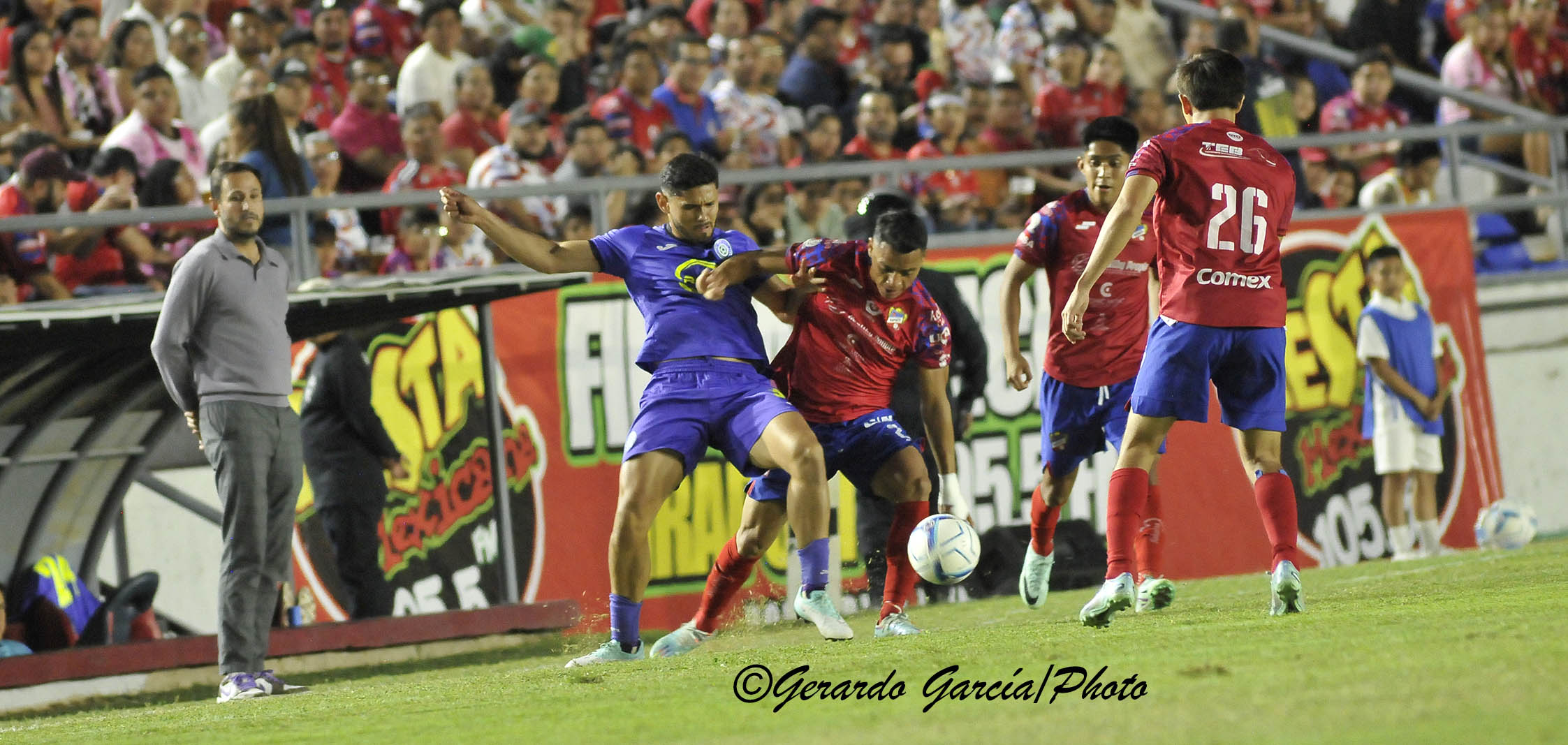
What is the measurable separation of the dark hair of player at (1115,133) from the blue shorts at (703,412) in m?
2.31

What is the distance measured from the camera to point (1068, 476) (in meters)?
9.58

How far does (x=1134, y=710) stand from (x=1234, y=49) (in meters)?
12.7

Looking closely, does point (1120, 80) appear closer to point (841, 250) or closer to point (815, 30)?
point (815, 30)

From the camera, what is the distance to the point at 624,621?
7914 mm

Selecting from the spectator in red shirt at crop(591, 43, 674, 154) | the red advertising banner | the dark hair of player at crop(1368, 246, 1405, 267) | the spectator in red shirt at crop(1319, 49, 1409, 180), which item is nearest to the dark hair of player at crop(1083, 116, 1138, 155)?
the red advertising banner

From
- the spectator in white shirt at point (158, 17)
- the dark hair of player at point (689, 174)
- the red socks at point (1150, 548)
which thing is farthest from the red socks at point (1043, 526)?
the spectator in white shirt at point (158, 17)

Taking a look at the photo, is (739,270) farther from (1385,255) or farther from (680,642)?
(1385,255)

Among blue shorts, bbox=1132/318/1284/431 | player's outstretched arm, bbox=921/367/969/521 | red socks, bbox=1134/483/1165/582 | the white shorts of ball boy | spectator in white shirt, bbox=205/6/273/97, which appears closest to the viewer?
Answer: blue shorts, bbox=1132/318/1284/431

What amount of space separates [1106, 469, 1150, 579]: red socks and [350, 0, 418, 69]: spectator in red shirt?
9198 millimetres

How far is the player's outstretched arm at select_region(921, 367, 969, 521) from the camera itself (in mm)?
8648

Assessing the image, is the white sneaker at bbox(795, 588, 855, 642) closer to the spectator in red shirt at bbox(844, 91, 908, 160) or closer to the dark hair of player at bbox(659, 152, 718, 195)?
the dark hair of player at bbox(659, 152, 718, 195)

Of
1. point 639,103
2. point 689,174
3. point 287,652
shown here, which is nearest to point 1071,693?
point 689,174

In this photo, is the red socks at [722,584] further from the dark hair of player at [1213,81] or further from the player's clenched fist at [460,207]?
the dark hair of player at [1213,81]

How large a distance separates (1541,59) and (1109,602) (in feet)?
41.6
